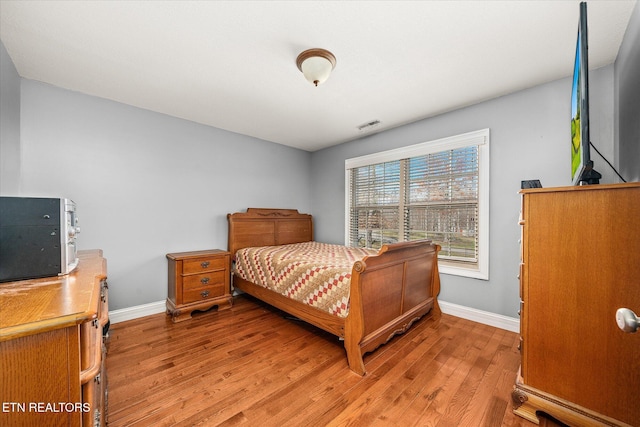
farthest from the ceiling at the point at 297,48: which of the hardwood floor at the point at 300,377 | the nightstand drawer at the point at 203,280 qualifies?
the hardwood floor at the point at 300,377

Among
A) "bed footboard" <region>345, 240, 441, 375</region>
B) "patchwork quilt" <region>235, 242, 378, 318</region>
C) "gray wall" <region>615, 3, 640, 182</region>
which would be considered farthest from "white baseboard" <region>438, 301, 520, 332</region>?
"gray wall" <region>615, 3, 640, 182</region>

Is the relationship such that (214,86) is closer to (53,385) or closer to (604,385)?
(53,385)

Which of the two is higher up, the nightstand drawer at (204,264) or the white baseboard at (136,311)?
the nightstand drawer at (204,264)

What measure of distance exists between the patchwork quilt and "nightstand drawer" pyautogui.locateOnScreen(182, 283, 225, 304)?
33 centimetres

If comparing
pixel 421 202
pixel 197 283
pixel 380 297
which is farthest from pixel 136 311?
pixel 421 202

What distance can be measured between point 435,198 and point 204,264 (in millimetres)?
2933

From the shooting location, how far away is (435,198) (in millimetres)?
3139

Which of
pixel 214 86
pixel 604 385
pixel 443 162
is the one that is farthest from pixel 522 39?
pixel 214 86

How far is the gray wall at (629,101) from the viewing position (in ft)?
5.20

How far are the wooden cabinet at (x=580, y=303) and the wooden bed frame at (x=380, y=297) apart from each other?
0.91 meters

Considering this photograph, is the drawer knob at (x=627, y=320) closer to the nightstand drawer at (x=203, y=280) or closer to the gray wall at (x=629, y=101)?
the gray wall at (x=629, y=101)

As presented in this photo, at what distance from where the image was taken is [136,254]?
9.46ft

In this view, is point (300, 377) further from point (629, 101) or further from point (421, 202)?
point (629, 101)

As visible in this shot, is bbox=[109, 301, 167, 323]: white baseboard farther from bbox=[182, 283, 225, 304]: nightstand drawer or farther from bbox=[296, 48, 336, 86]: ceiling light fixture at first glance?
bbox=[296, 48, 336, 86]: ceiling light fixture
